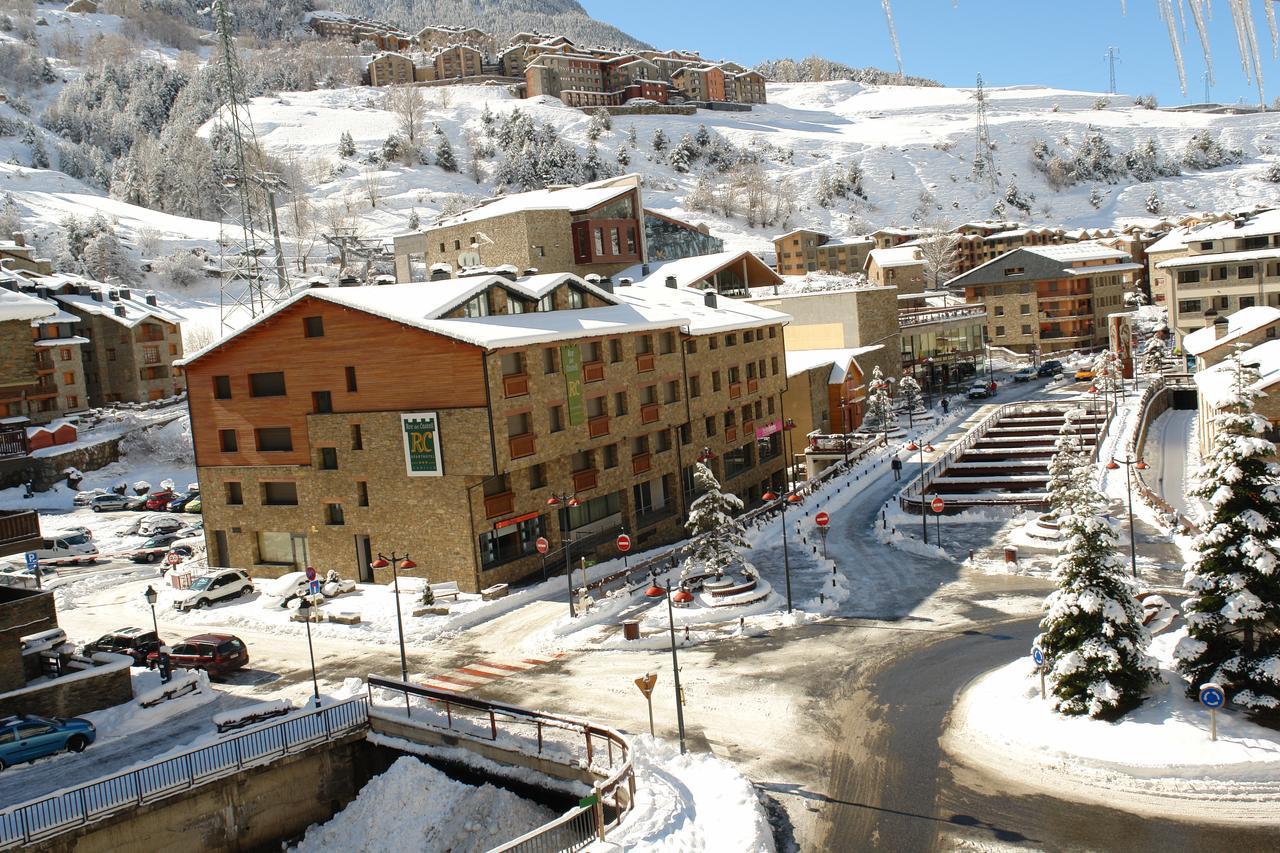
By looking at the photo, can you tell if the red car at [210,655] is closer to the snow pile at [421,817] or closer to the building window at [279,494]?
the snow pile at [421,817]

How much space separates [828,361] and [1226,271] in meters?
35.6

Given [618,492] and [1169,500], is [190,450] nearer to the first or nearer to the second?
[618,492]

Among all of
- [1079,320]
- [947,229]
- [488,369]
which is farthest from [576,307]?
[947,229]

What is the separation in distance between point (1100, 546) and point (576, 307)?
1254 inches

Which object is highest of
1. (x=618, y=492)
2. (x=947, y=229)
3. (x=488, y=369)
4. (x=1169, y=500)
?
(x=947, y=229)

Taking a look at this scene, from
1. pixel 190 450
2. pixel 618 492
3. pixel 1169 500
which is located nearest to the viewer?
pixel 618 492

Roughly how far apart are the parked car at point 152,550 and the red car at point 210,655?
74.9ft

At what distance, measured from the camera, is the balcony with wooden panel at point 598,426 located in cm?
4800

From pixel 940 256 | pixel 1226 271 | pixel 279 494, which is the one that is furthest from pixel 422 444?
pixel 940 256

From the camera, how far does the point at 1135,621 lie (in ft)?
83.2

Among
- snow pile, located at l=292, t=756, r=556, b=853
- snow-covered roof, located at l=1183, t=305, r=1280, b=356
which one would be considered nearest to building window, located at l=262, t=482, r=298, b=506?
snow pile, located at l=292, t=756, r=556, b=853

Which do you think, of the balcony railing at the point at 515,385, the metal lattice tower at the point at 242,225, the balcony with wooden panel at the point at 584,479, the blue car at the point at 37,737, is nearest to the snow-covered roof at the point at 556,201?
the metal lattice tower at the point at 242,225

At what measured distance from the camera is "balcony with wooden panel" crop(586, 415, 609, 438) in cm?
4800

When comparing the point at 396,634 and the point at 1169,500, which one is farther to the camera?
the point at 1169,500
